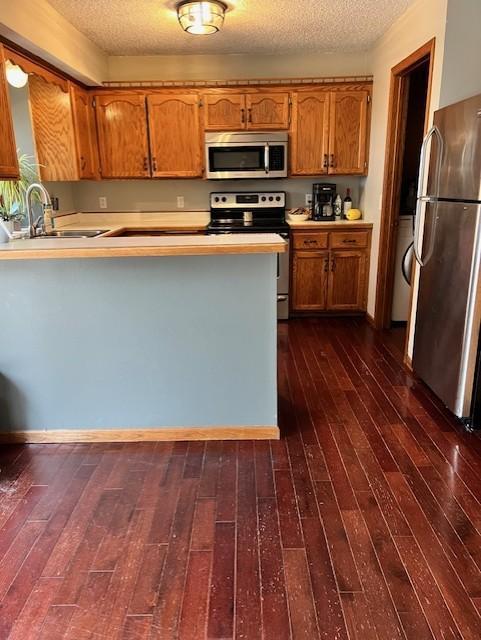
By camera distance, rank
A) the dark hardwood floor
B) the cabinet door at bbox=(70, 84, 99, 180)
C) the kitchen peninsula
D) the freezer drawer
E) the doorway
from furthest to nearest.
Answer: the cabinet door at bbox=(70, 84, 99, 180)
the doorway
the freezer drawer
the kitchen peninsula
the dark hardwood floor

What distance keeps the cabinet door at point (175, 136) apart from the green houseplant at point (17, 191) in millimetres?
1165

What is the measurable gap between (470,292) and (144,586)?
208 cm

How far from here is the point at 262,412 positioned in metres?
2.55

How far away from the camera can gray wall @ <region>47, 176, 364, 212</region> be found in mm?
4965

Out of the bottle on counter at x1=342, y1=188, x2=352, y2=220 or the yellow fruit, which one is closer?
the yellow fruit

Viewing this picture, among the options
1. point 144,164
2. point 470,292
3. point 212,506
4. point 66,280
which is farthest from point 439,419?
point 144,164

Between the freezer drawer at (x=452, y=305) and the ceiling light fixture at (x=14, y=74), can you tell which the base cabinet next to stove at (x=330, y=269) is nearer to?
the freezer drawer at (x=452, y=305)

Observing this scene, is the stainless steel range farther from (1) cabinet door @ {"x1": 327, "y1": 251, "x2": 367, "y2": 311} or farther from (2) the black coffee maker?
(1) cabinet door @ {"x1": 327, "y1": 251, "x2": 367, "y2": 311}

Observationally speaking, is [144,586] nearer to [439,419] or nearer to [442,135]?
[439,419]

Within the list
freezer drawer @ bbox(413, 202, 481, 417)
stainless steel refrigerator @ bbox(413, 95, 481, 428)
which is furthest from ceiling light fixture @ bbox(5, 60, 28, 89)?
freezer drawer @ bbox(413, 202, 481, 417)

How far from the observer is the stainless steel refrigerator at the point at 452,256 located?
8.00ft

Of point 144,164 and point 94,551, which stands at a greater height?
point 144,164

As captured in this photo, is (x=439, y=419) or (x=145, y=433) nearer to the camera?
(x=145, y=433)

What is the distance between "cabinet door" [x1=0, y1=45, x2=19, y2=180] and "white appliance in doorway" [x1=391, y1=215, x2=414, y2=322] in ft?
10.3
